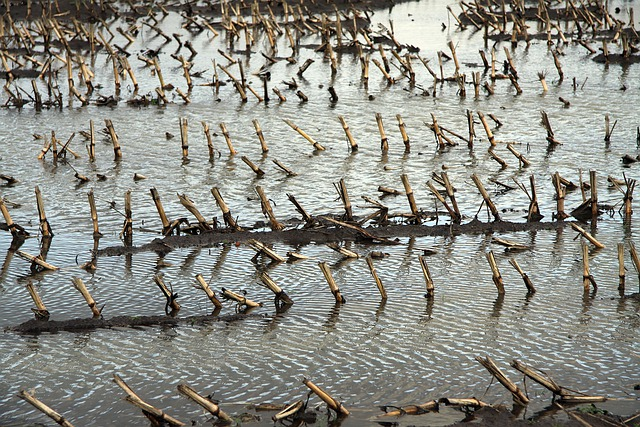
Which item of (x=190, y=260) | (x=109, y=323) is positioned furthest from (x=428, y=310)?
(x=190, y=260)

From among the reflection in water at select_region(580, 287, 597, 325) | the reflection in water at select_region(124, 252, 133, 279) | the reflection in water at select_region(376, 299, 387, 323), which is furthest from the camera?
the reflection in water at select_region(124, 252, 133, 279)

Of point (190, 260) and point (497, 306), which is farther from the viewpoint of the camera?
point (190, 260)

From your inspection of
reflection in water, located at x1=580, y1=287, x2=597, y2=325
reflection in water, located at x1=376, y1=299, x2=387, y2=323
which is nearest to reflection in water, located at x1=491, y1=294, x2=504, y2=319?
reflection in water, located at x1=580, y1=287, x2=597, y2=325

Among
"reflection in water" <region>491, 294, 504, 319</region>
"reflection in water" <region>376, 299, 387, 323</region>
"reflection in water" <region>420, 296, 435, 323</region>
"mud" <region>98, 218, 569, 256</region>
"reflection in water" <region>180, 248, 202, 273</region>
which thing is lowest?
"reflection in water" <region>491, 294, 504, 319</region>

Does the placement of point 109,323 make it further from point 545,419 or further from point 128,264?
point 545,419

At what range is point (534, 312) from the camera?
29.9 feet

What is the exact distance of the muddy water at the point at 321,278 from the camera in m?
7.72

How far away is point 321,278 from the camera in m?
10.4

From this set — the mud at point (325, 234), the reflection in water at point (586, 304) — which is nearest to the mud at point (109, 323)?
the mud at point (325, 234)

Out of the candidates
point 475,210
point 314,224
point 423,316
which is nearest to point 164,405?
point 423,316

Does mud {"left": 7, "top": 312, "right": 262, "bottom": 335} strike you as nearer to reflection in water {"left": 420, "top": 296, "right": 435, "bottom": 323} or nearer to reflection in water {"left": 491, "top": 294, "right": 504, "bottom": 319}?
reflection in water {"left": 420, "top": 296, "right": 435, "bottom": 323}

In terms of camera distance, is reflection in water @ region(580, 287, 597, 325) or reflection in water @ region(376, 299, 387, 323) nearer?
reflection in water @ region(580, 287, 597, 325)

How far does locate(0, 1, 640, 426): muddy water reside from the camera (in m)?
7.72

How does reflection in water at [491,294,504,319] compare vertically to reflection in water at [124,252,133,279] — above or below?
below
